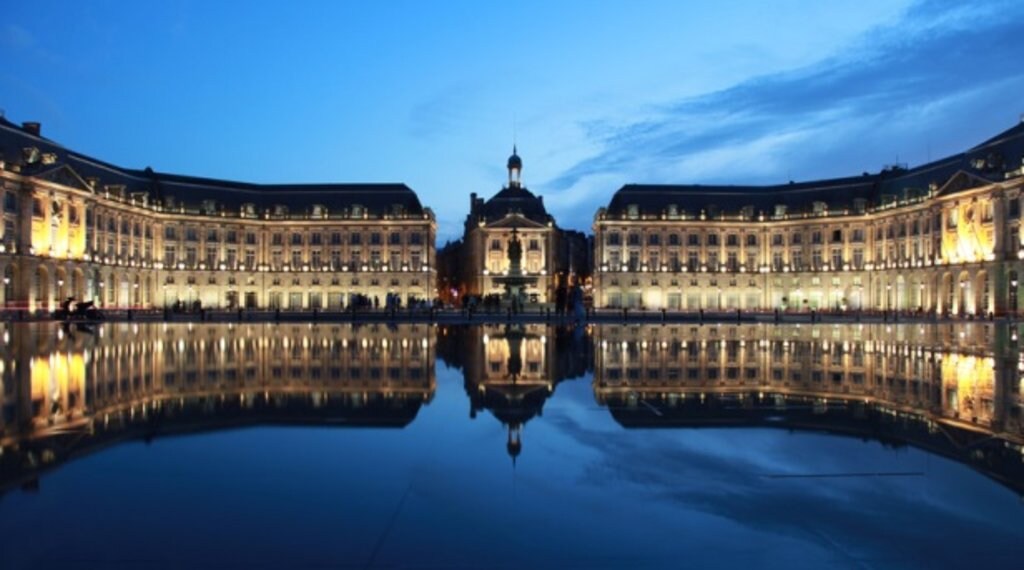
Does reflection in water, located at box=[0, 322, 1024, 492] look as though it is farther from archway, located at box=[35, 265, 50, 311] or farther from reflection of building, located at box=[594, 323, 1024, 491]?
archway, located at box=[35, 265, 50, 311]

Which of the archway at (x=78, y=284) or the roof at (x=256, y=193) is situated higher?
the roof at (x=256, y=193)

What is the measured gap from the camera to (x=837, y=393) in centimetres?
1193

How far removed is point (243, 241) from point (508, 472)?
95.9m

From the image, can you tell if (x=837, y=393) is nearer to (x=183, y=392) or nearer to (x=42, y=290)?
(x=183, y=392)

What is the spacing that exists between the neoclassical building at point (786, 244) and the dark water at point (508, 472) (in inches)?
2831

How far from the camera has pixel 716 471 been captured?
6.72m

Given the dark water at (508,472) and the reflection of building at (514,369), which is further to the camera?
the reflection of building at (514,369)

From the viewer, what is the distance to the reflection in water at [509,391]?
8477 millimetres

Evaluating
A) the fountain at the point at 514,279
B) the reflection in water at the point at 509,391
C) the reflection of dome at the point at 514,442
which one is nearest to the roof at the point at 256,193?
the fountain at the point at 514,279

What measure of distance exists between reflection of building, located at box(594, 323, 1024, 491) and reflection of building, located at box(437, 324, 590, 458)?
2.84 feet

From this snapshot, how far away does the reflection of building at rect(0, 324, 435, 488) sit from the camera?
8492 millimetres

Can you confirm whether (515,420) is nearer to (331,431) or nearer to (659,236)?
(331,431)

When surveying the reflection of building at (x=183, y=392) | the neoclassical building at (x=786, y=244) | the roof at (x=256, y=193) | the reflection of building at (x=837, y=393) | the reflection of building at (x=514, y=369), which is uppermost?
the roof at (x=256, y=193)

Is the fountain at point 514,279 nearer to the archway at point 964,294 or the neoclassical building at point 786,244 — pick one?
the neoclassical building at point 786,244
